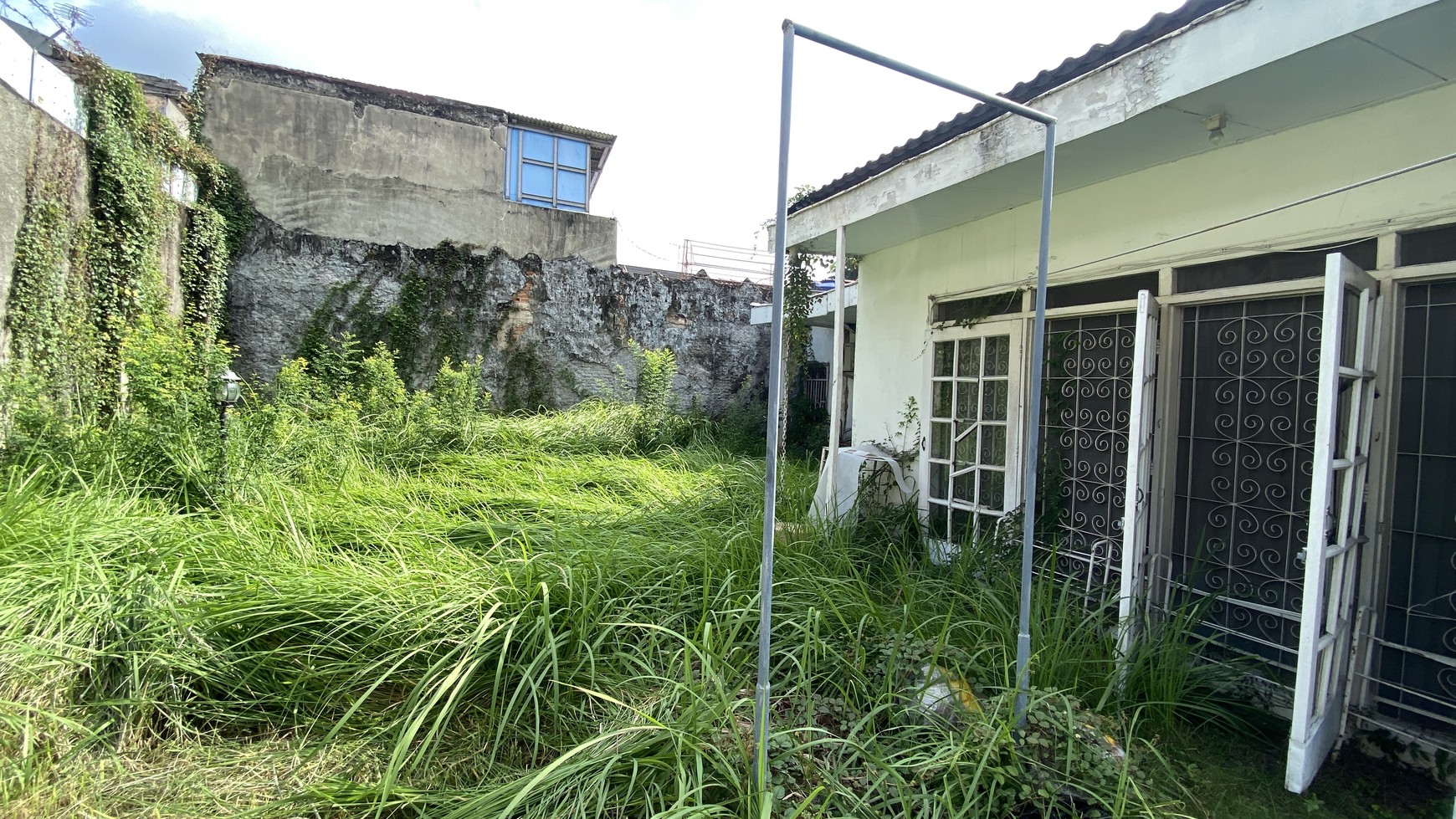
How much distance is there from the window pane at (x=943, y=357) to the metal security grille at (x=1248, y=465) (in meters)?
1.76

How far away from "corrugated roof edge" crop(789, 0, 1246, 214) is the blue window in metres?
10.8

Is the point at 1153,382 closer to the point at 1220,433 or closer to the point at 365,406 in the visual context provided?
the point at 1220,433

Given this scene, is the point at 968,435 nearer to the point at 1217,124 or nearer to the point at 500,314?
the point at 1217,124

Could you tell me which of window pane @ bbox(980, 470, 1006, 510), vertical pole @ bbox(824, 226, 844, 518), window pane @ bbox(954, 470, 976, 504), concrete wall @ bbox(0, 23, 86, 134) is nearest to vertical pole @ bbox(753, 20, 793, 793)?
vertical pole @ bbox(824, 226, 844, 518)

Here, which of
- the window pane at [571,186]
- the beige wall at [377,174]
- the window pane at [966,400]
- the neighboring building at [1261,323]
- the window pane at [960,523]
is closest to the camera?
the neighboring building at [1261,323]

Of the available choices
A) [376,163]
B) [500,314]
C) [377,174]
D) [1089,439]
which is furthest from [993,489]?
[376,163]

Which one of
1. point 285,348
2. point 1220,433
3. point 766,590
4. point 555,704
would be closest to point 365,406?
point 285,348

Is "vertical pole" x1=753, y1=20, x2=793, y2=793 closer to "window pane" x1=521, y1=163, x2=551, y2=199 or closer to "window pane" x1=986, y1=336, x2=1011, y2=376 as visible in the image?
"window pane" x1=986, y1=336, x2=1011, y2=376

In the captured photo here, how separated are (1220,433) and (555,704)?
3274 millimetres

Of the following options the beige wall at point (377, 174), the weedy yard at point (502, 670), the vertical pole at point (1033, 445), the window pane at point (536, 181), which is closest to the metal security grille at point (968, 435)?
the weedy yard at point (502, 670)

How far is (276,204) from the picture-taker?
33.7 feet

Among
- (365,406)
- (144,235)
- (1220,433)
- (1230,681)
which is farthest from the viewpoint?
(365,406)

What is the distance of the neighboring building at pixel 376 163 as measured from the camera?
10500 mm

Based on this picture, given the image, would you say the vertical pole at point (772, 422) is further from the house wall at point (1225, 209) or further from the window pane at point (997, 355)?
the window pane at point (997, 355)
